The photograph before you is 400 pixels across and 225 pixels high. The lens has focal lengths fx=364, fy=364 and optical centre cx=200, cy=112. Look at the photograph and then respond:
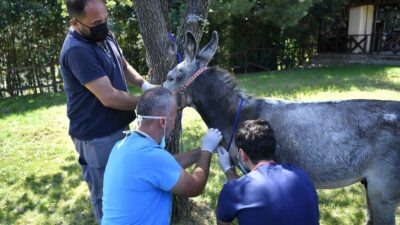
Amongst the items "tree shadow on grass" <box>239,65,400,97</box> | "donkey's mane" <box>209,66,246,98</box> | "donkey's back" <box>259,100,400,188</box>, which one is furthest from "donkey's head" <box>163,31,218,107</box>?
"tree shadow on grass" <box>239,65,400,97</box>

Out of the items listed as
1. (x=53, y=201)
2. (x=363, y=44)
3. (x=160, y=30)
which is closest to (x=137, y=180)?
(x=160, y=30)

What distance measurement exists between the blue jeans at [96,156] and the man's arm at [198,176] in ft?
3.06

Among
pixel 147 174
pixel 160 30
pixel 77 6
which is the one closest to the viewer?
pixel 147 174

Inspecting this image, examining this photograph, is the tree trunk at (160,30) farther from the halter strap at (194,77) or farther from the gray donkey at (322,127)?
the halter strap at (194,77)

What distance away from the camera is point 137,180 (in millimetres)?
2480

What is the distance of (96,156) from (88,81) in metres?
0.75

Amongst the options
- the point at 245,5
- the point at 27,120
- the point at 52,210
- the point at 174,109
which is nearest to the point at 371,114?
the point at 174,109

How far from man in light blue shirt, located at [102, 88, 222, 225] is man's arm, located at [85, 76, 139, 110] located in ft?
1.95

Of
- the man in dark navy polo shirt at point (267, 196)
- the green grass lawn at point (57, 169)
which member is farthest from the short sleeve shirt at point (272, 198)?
the green grass lawn at point (57, 169)

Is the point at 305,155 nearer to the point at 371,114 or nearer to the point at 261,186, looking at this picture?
the point at 371,114

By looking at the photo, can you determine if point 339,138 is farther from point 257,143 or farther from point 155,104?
point 155,104

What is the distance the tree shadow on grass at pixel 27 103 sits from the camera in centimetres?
1111

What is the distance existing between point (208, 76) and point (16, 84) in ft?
42.3

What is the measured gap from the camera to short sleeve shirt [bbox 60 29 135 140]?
305 centimetres
